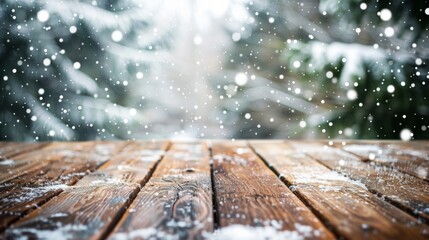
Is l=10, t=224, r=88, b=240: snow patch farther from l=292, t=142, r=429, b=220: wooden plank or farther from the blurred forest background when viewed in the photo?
the blurred forest background

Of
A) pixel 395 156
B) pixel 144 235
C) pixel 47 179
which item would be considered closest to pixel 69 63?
pixel 47 179

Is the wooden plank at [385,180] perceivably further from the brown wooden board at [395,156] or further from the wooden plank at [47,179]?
the wooden plank at [47,179]

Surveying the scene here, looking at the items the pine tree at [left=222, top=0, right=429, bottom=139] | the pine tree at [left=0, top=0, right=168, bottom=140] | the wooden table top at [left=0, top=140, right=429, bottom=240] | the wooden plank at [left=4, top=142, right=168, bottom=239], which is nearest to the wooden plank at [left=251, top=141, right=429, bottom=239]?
the wooden table top at [left=0, top=140, right=429, bottom=240]

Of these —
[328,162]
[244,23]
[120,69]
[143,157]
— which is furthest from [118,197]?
[244,23]

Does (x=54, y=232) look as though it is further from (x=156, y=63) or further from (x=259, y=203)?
(x=156, y=63)

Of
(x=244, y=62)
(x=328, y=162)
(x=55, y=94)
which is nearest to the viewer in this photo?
(x=328, y=162)

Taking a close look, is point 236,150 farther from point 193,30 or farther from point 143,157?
point 193,30
